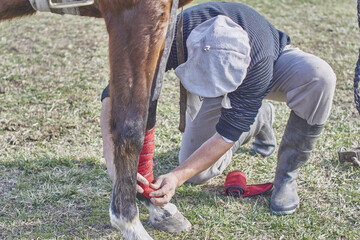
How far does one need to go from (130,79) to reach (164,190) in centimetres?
58

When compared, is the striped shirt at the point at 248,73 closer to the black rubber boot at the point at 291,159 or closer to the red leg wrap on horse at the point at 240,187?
the black rubber boot at the point at 291,159

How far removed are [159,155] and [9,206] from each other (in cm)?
102

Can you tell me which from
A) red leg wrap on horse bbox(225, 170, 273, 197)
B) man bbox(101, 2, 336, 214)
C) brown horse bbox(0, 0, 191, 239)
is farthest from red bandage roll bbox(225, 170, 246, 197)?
brown horse bbox(0, 0, 191, 239)

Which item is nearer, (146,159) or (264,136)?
(146,159)

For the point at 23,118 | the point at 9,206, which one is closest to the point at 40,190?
the point at 9,206

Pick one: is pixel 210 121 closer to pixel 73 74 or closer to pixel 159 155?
pixel 159 155

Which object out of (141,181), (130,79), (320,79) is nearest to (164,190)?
(141,181)

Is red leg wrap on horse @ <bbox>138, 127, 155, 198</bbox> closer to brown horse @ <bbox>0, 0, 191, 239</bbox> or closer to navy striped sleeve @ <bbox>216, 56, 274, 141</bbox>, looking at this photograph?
brown horse @ <bbox>0, 0, 191, 239</bbox>

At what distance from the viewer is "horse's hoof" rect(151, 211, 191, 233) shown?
87.8 inches

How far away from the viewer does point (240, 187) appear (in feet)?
8.21

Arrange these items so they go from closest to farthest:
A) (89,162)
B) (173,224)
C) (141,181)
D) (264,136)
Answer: (141,181) < (173,224) < (89,162) < (264,136)

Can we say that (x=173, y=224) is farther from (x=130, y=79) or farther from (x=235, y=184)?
(x=130, y=79)

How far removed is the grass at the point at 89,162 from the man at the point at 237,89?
0.18 metres

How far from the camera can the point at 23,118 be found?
3270mm
